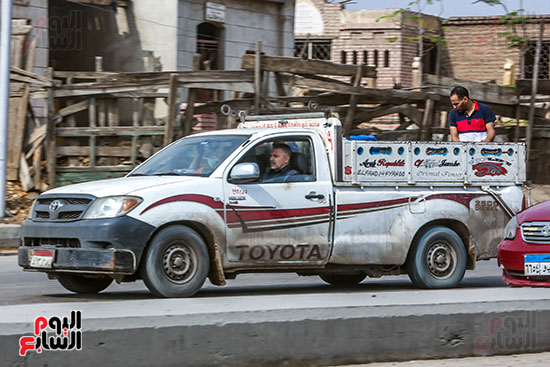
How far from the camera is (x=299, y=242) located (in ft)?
29.3

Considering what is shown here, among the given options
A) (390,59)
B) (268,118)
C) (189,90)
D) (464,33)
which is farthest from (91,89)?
(464,33)

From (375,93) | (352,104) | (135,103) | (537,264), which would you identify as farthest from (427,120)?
(537,264)

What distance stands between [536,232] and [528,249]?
19 cm

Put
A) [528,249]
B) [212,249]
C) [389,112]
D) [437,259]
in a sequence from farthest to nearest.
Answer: [389,112], [437,259], [528,249], [212,249]

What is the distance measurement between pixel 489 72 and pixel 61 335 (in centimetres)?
3198

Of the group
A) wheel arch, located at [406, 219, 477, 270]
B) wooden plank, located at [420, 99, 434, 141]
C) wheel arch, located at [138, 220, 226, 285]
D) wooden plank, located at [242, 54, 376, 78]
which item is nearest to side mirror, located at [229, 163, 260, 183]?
wheel arch, located at [138, 220, 226, 285]

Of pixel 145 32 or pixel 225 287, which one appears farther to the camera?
pixel 145 32

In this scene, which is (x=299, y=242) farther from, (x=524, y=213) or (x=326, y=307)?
(x=326, y=307)

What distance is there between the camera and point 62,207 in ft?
26.9

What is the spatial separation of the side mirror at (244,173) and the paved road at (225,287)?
1189 mm

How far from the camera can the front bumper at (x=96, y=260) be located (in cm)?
786

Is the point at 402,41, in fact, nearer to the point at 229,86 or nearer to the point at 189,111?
the point at 229,86

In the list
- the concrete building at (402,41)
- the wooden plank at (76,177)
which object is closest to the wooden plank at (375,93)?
the wooden plank at (76,177)

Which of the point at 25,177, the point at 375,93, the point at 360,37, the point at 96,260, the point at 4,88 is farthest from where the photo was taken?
the point at 360,37
